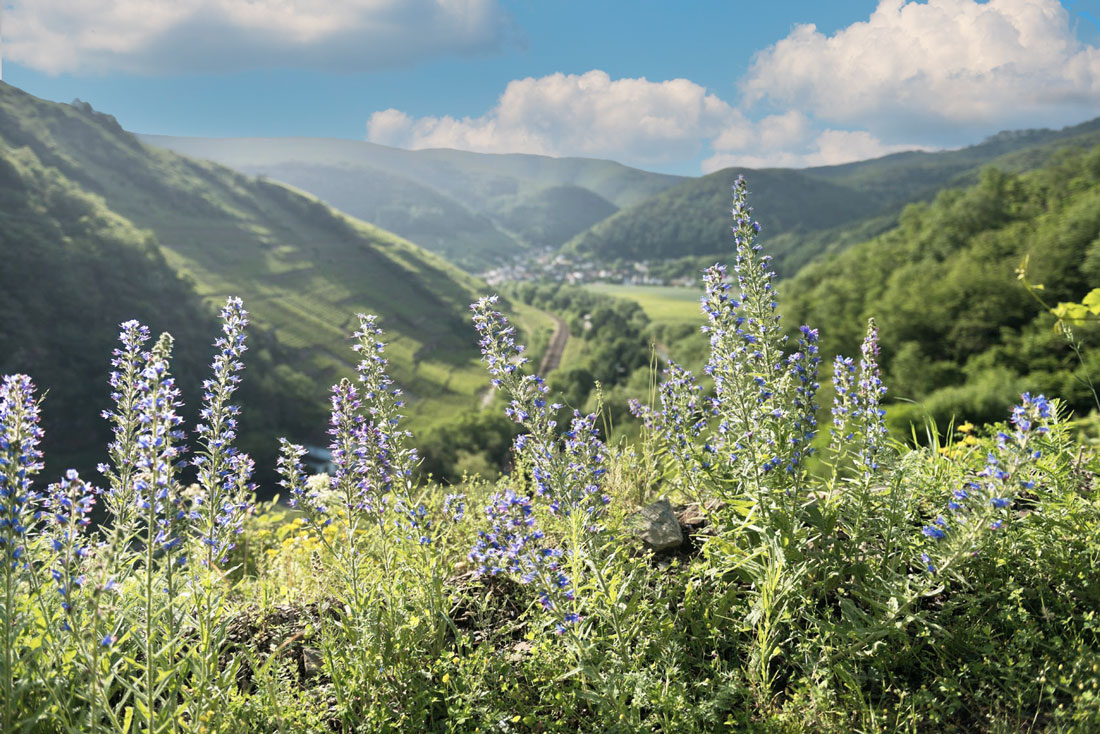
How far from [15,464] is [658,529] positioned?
14.8 ft

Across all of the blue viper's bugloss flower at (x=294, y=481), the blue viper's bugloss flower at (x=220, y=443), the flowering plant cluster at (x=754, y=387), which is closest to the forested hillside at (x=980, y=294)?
the flowering plant cluster at (x=754, y=387)

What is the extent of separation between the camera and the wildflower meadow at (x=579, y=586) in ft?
11.0

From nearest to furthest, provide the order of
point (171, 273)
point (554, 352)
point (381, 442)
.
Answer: point (381, 442), point (171, 273), point (554, 352)

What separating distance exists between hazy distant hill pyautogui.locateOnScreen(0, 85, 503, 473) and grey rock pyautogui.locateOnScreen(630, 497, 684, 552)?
409 ft

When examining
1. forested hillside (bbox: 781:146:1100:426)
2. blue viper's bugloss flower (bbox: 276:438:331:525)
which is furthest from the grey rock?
Result: forested hillside (bbox: 781:146:1100:426)

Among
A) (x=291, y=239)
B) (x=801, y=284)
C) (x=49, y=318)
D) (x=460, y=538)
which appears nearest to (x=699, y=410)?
(x=460, y=538)

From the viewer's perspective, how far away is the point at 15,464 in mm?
3102

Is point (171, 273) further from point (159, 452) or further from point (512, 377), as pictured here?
point (512, 377)

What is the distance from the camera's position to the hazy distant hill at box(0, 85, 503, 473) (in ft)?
374

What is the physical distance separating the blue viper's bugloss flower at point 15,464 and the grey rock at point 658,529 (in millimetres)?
4114

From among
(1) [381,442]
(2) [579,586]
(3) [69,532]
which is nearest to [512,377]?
(1) [381,442]

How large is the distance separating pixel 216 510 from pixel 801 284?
4400 inches

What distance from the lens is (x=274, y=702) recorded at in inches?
131

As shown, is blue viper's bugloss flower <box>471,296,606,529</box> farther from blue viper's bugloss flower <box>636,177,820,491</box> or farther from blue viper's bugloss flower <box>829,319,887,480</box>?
blue viper's bugloss flower <box>829,319,887,480</box>
